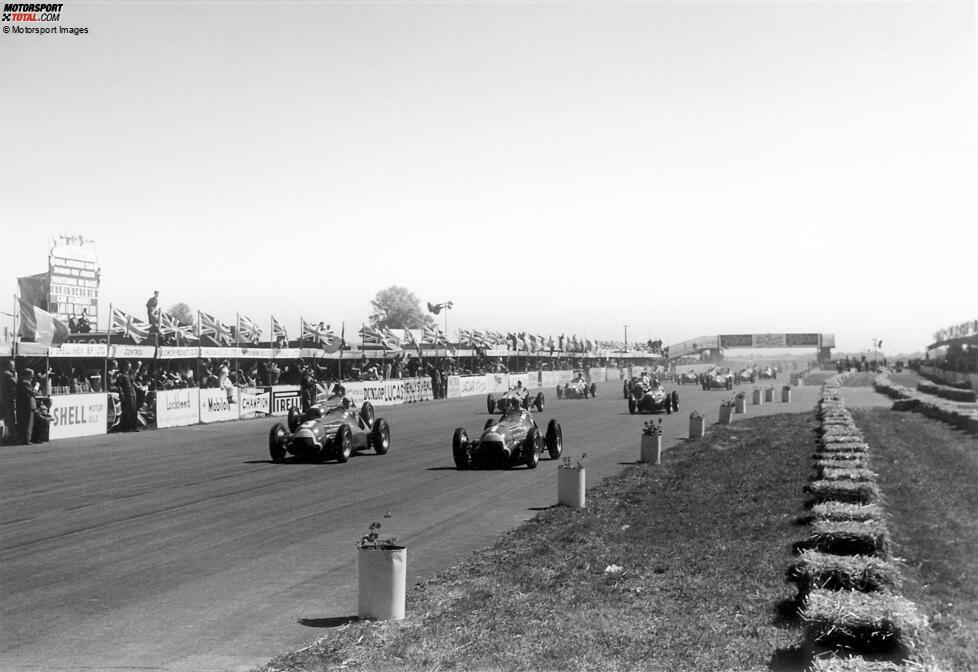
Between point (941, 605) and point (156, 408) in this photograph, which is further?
point (156, 408)

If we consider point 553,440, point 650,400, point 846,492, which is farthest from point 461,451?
point 650,400

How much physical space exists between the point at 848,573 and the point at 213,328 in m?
28.4

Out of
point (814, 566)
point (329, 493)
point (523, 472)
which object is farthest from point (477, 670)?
point (523, 472)

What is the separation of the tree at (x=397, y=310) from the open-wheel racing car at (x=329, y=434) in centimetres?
10378

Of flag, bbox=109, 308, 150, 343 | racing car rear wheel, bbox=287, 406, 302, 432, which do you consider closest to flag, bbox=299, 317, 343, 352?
flag, bbox=109, 308, 150, 343

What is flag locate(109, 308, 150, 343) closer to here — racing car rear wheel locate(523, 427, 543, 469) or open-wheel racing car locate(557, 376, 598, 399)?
racing car rear wheel locate(523, 427, 543, 469)

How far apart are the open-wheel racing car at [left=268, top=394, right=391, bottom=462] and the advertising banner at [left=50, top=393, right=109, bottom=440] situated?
7.75 m

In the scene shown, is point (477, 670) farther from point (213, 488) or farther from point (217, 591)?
point (213, 488)

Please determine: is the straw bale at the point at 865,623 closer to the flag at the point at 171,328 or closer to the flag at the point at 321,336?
the flag at the point at 171,328

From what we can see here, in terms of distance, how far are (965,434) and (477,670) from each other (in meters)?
20.0

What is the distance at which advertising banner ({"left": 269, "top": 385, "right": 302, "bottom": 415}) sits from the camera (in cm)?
3384

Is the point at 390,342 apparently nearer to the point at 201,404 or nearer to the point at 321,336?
the point at 321,336

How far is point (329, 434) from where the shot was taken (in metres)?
19.5

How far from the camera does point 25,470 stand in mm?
17641
